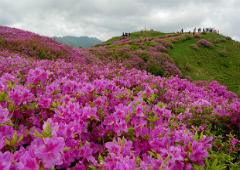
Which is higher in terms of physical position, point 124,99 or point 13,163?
point 124,99

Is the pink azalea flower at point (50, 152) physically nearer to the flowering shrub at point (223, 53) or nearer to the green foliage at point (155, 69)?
the green foliage at point (155, 69)

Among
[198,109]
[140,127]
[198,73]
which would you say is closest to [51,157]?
[140,127]

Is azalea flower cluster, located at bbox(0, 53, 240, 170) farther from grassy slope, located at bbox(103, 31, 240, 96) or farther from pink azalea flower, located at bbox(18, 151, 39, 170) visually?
grassy slope, located at bbox(103, 31, 240, 96)

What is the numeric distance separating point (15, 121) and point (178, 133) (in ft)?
6.61

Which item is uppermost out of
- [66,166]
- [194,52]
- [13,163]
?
[194,52]

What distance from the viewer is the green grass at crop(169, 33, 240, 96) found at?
15.4 meters

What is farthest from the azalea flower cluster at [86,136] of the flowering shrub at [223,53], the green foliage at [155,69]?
the flowering shrub at [223,53]

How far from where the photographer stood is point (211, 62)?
18938mm

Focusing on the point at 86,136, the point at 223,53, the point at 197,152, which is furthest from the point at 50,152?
the point at 223,53

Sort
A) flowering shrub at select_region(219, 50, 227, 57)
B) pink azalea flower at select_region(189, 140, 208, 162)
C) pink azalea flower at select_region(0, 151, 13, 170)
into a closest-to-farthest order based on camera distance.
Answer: pink azalea flower at select_region(0, 151, 13, 170), pink azalea flower at select_region(189, 140, 208, 162), flowering shrub at select_region(219, 50, 227, 57)

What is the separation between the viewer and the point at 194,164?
1.23m

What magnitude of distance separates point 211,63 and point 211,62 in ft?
1.17

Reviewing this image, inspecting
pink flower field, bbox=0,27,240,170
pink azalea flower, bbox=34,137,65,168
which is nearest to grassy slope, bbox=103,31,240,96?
pink flower field, bbox=0,27,240,170

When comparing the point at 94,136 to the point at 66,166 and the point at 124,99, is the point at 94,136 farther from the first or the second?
the point at 124,99
